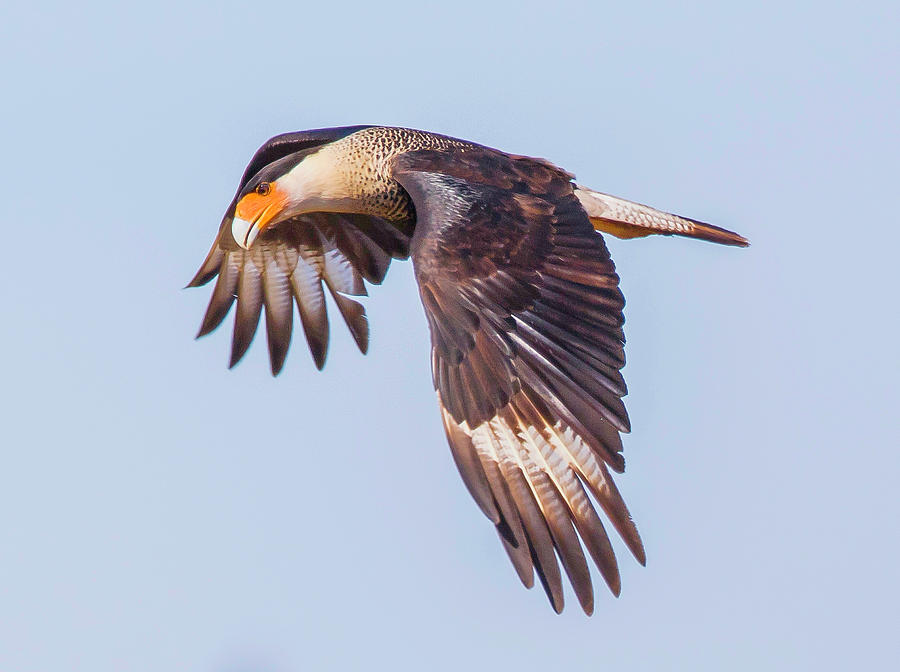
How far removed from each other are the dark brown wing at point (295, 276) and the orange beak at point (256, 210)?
2.78 ft

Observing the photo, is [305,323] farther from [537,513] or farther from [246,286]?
[537,513]

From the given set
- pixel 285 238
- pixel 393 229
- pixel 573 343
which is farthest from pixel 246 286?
pixel 573 343

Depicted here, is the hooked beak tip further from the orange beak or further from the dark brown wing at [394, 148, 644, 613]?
the dark brown wing at [394, 148, 644, 613]

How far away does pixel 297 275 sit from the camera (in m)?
8.62

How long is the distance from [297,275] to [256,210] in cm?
109

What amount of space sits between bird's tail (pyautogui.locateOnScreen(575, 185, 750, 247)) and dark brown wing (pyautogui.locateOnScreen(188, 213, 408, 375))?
4.39 feet

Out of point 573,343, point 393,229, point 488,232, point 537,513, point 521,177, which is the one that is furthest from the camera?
point 393,229

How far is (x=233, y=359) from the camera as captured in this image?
855 cm

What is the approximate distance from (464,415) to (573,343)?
607 millimetres

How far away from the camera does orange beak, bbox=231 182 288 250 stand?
7.59 metres

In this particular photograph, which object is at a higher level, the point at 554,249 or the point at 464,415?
the point at 554,249

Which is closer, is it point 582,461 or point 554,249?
point 582,461

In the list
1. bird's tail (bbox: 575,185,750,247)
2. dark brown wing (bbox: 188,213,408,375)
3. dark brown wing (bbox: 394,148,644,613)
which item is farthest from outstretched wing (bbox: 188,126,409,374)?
dark brown wing (bbox: 394,148,644,613)

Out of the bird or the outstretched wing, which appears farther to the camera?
the outstretched wing
